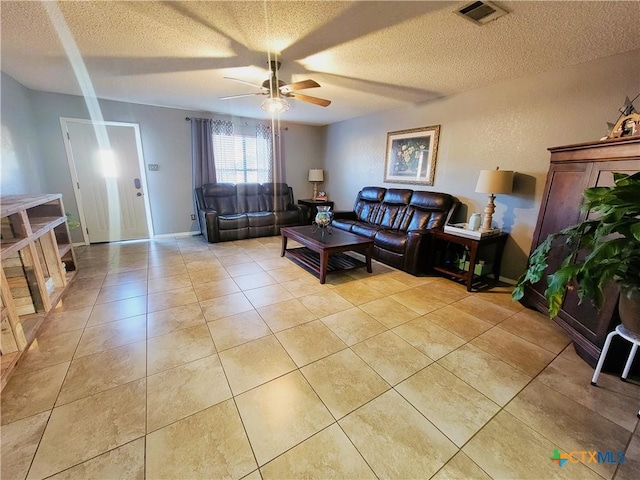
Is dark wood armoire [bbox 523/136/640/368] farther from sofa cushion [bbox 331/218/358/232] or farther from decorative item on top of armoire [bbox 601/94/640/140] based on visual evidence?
sofa cushion [bbox 331/218/358/232]

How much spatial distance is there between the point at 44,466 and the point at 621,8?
157 inches

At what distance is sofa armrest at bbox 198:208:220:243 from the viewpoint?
14.6 ft

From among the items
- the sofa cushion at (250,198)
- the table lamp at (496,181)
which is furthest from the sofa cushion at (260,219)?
the table lamp at (496,181)

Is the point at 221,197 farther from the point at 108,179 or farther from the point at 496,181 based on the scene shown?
the point at 496,181

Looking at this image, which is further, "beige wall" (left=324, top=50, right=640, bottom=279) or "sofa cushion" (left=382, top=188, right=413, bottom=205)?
"sofa cushion" (left=382, top=188, right=413, bottom=205)

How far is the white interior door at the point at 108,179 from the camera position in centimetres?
408

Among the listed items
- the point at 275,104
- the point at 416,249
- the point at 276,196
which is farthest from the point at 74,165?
the point at 416,249

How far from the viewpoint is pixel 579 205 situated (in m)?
1.99

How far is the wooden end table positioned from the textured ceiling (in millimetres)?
1756

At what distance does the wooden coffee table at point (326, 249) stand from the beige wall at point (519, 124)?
62.3 inches

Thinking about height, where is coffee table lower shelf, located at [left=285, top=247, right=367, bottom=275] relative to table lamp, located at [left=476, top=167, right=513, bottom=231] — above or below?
below

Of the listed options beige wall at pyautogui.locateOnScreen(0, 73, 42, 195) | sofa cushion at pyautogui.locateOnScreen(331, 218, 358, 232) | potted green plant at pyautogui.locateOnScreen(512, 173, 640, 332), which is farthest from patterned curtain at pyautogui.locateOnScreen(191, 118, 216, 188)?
potted green plant at pyautogui.locateOnScreen(512, 173, 640, 332)

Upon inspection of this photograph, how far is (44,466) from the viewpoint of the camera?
1116 mm

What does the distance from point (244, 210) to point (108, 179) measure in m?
2.25
